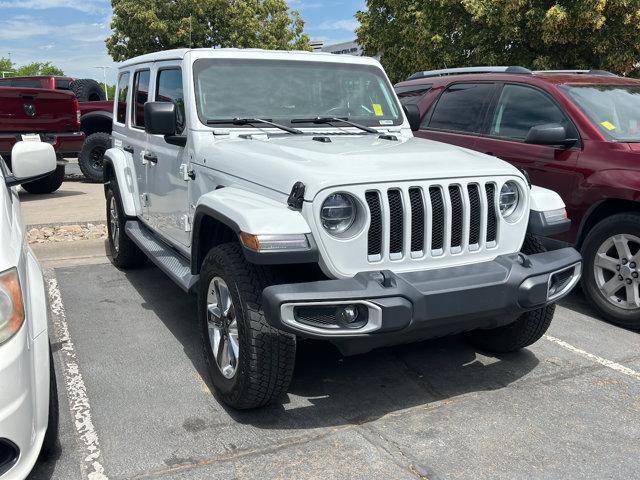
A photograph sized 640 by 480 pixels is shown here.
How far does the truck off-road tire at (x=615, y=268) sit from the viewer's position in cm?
468

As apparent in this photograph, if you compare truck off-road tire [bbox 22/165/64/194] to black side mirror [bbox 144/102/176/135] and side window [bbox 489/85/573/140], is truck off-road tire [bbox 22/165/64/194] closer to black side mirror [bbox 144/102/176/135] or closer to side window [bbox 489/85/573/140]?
black side mirror [bbox 144/102/176/135]

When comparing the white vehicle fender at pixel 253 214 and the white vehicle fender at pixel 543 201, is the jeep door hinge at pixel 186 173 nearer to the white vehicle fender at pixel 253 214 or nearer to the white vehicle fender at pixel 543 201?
the white vehicle fender at pixel 253 214

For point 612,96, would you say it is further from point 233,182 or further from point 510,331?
point 233,182

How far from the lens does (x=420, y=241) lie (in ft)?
10.6

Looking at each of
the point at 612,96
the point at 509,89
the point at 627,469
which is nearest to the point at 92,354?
the point at 627,469

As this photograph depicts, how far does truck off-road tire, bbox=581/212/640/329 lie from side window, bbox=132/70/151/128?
371cm

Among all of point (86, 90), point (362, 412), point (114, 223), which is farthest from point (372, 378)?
point (86, 90)

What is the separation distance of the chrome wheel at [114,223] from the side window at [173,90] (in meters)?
1.68

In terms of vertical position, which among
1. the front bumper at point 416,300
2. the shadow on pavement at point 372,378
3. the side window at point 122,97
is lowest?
the shadow on pavement at point 372,378

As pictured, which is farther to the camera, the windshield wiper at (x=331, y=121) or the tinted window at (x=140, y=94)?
the tinted window at (x=140, y=94)

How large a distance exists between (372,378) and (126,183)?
313cm

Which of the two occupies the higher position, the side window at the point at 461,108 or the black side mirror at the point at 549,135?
the side window at the point at 461,108

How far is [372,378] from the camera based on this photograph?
3.91 m

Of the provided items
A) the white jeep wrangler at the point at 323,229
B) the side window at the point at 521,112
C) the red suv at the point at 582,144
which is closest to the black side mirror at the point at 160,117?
the white jeep wrangler at the point at 323,229
